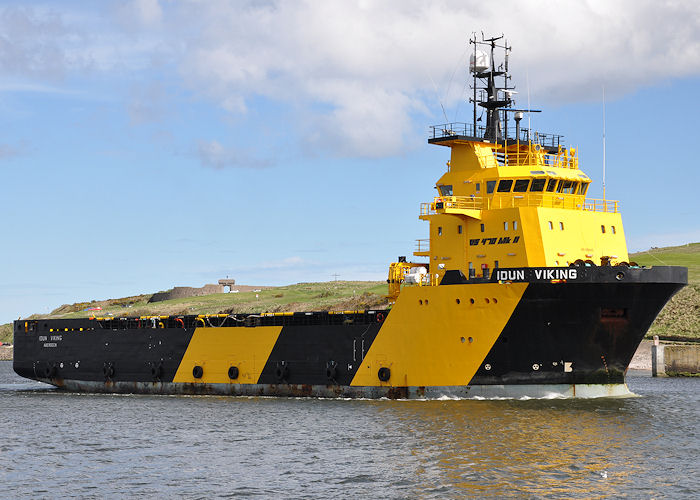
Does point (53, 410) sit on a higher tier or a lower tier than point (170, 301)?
lower

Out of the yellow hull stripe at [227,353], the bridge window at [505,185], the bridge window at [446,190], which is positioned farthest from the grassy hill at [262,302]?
the bridge window at [505,185]

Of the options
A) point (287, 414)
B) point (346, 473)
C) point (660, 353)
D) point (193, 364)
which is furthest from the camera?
point (660, 353)

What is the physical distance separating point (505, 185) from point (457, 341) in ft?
20.3

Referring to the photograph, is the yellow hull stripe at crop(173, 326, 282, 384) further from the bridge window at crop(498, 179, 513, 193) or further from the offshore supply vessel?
the bridge window at crop(498, 179, 513, 193)

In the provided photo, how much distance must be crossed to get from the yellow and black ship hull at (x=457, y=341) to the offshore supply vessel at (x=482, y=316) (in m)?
0.04

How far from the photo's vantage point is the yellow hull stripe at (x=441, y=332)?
3031 cm

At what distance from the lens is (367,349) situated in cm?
3375

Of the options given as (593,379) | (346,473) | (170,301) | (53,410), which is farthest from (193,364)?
(170,301)

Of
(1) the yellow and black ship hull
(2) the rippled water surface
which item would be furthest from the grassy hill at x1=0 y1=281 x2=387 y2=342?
(2) the rippled water surface

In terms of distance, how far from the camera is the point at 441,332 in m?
31.4

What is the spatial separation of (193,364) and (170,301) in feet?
218

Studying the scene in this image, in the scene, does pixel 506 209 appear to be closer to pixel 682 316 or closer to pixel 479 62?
pixel 479 62

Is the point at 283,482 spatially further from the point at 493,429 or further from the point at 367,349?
the point at 367,349

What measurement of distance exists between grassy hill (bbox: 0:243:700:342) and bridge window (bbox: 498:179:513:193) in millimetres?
26844
